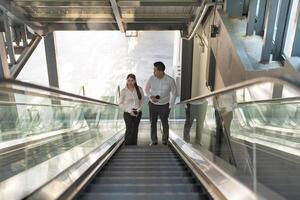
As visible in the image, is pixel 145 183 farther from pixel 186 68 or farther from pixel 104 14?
pixel 186 68

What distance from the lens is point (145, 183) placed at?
2.95 m

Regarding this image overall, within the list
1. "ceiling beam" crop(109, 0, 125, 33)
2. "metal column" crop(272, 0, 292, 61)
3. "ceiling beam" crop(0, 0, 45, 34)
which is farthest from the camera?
"ceiling beam" crop(109, 0, 125, 33)

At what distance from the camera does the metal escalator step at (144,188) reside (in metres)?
2.71

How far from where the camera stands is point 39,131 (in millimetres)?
2812

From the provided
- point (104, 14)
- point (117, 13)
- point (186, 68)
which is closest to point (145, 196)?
point (117, 13)

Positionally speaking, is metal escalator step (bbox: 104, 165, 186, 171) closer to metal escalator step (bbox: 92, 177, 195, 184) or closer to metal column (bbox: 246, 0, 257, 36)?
metal escalator step (bbox: 92, 177, 195, 184)

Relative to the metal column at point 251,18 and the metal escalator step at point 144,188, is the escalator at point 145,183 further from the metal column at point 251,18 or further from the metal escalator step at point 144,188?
the metal column at point 251,18

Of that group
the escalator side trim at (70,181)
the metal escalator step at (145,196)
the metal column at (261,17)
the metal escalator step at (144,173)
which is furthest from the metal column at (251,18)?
the metal escalator step at (145,196)

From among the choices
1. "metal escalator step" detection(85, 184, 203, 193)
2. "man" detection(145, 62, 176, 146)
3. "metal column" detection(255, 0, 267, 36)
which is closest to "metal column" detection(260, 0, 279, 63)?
"metal column" detection(255, 0, 267, 36)

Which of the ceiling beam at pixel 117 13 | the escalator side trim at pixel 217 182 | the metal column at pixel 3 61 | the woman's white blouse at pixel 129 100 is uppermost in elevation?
the ceiling beam at pixel 117 13

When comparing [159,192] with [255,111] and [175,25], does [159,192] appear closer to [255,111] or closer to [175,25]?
[255,111]

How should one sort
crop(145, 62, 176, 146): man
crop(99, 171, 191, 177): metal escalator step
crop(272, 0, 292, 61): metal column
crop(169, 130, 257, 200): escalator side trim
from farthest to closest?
crop(145, 62, 176, 146): man < crop(272, 0, 292, 61): metal column < crop(99, 171, 191, 177): metal escalator step < crop(169, 130, 257, 200): escalator side trim

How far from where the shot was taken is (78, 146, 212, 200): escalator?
2512 mm

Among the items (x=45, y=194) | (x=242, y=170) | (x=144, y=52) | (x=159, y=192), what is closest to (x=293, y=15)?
(x=242, y=170)
